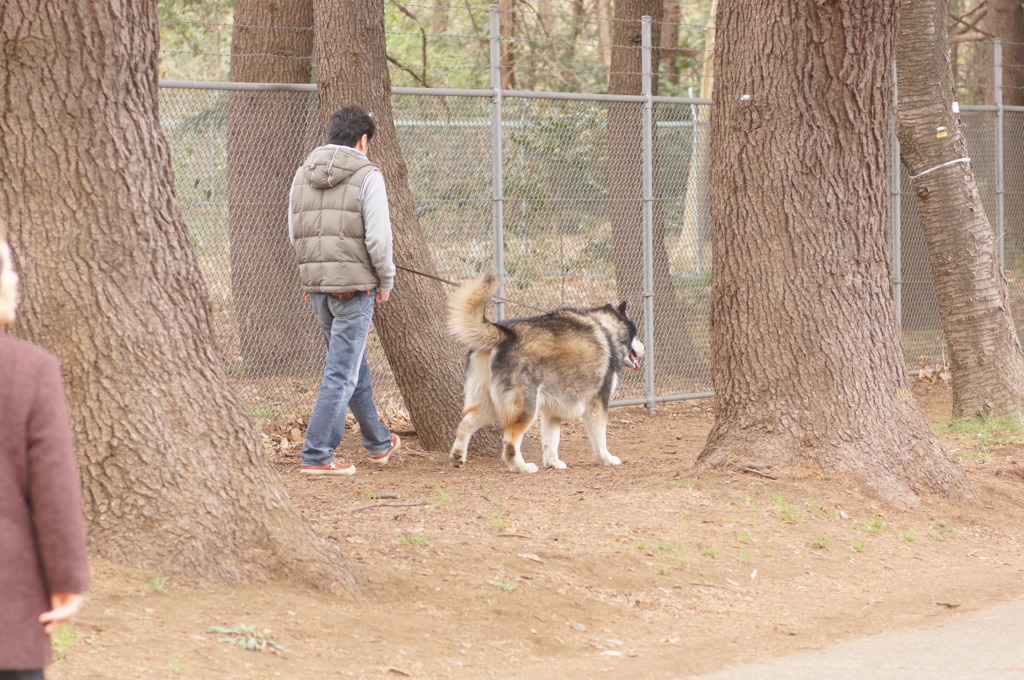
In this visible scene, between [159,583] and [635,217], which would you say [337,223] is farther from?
[635,217]

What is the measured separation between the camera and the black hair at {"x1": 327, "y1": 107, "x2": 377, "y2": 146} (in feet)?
24.8

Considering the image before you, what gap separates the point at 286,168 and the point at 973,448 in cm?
556

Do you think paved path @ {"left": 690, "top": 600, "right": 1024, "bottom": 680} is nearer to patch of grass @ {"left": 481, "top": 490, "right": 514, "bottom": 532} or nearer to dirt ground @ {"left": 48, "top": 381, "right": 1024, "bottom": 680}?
dirt ground @ {"left": 48, "top": 381, "right": 1024, "bottom": 680}

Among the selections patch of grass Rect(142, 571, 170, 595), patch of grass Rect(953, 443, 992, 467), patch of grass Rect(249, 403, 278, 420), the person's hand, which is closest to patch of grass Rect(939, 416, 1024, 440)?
patch of grass Rect(953, 443, 992, 467)

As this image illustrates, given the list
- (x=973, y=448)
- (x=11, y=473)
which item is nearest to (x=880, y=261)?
(x=973, y=448)

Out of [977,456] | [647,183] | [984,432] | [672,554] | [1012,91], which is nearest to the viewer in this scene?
[672,554]

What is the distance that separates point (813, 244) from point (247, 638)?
423cm

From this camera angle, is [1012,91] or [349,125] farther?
[1012,91]

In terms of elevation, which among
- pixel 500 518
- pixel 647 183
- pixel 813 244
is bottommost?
pixel 500 518

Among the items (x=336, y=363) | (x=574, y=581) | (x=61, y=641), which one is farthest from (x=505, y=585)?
(x=336, y=363)

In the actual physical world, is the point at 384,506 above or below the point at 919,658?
above

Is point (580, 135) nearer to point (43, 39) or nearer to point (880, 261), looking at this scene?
point (880, 261)

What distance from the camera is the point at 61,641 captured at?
13.2 ft

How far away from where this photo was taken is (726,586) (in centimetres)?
582
